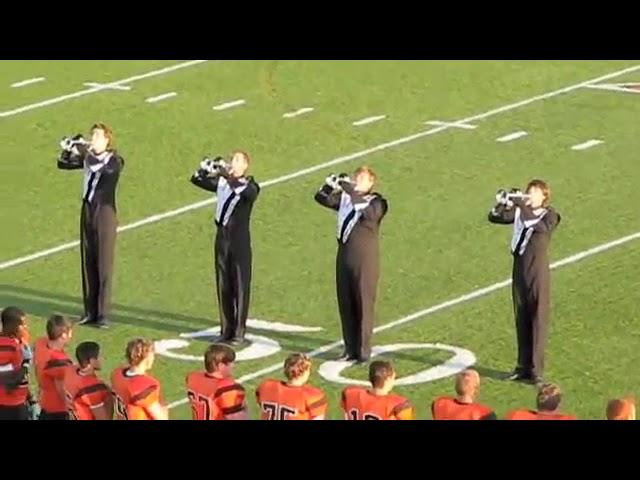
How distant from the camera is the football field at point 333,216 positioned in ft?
56.5

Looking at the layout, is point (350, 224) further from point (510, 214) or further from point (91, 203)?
point (91, 203)

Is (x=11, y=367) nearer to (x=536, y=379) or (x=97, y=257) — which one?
(x=97, y=257)

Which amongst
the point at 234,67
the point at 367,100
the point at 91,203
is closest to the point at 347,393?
the point at 91,203

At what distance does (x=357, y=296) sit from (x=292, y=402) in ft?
13.5

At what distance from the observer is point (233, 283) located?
17516mm

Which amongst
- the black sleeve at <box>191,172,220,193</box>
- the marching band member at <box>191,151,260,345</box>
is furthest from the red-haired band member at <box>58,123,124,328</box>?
the marching band member at <box>191,151,260,345</box>

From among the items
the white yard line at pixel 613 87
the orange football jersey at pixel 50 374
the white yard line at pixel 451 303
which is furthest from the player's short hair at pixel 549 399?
the white yard line at pixel 613 87

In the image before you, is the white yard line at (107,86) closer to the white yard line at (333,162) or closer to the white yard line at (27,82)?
the white yard line at (27,82)

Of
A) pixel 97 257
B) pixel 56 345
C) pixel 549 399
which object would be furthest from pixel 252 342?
pixel 549 399

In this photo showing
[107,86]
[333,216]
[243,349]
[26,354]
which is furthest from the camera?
[107,86]

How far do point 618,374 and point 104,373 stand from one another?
12.2 feet

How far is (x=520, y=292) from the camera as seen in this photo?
16609 millimetres

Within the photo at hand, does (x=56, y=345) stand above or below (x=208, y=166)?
below

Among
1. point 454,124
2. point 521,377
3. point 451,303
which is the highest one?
point 454,124
